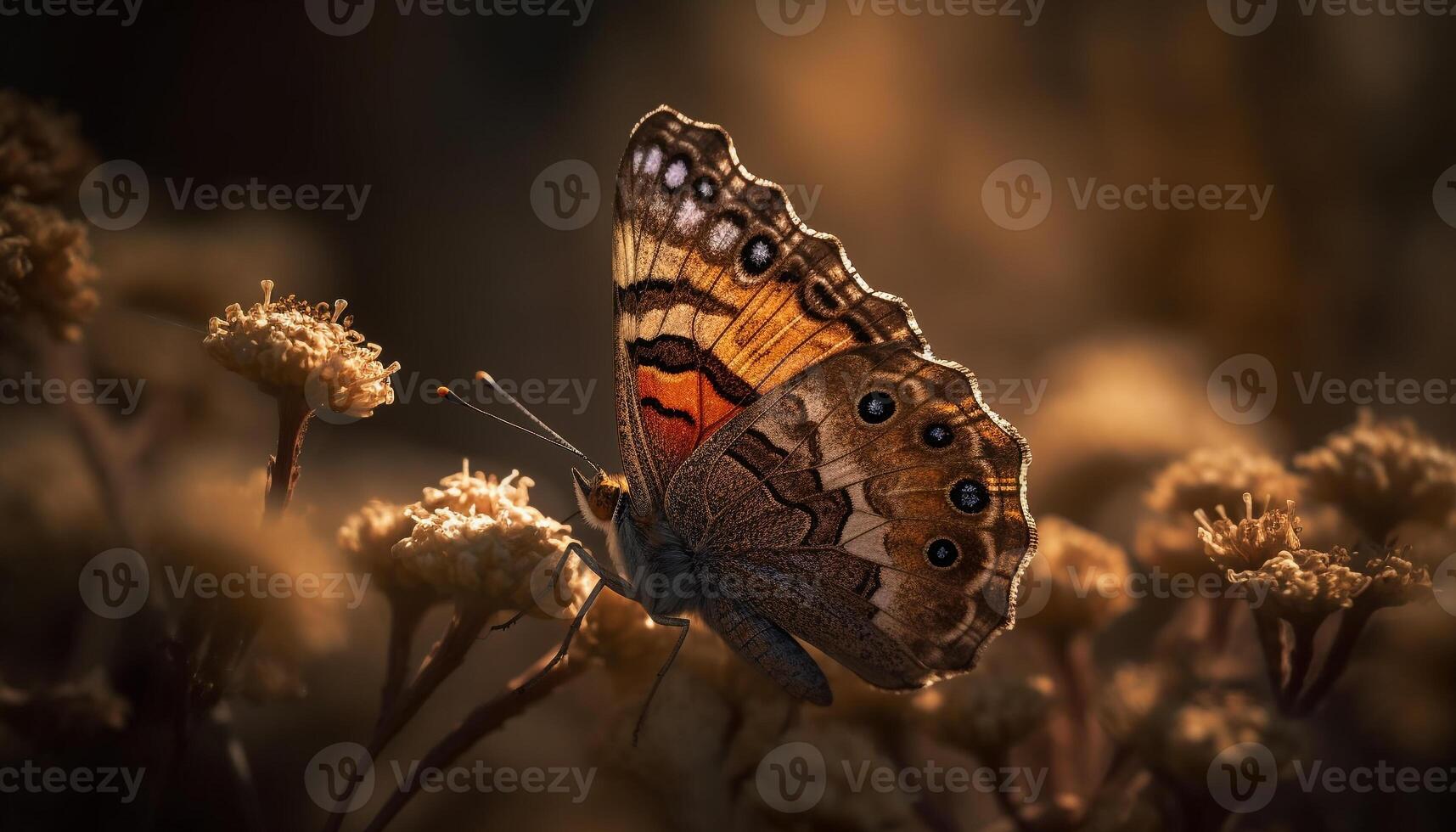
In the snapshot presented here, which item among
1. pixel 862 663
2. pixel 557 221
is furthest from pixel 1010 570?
pixel 557 221

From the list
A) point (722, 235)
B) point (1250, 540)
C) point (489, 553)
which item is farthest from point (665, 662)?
point (1250, 540)

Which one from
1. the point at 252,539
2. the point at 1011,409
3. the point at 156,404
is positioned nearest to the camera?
the point at 252,539

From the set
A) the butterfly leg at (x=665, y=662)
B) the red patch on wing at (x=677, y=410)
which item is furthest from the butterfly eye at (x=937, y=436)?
the butterfly leg at (x=665, y=662)

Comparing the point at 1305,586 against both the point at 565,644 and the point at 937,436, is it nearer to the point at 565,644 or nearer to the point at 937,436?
the point at 937,436

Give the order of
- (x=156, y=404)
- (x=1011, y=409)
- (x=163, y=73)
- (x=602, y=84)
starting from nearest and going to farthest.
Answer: (x=156, y=404), (x=163, y=73), (x=1011, y=409), (x=602, y=84)

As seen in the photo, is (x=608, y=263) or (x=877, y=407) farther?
(x=608, y=263)

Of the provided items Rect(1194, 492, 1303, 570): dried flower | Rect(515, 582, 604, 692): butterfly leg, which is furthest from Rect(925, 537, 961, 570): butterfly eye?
Rect(515, 582, 604, 692): butterfly leg

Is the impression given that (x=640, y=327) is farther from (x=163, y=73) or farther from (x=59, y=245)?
(x=163, y=73)
